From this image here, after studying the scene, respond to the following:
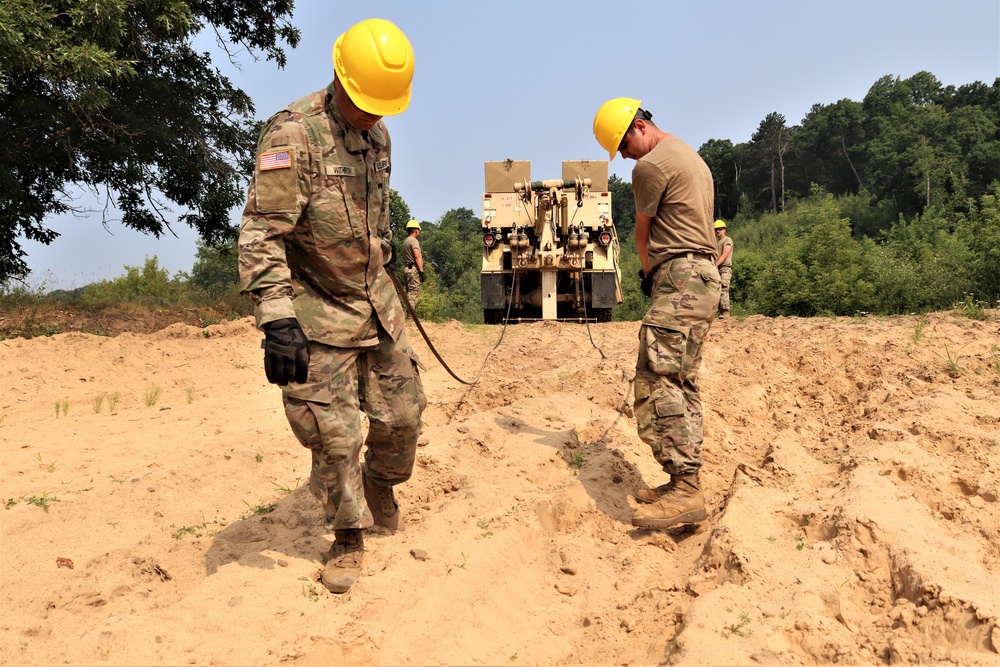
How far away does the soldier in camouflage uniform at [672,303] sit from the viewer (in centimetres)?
391

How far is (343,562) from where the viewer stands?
3.33 metres

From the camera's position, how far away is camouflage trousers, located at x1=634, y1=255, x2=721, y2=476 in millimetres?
3902

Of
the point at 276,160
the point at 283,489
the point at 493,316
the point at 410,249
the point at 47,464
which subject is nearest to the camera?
the point at 276,160

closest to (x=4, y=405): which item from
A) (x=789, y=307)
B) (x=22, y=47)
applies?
(x=22, y=47)

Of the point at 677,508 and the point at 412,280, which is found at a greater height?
the point at 412,280

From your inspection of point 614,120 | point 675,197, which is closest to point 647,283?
point 675,197

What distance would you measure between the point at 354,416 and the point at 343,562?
0.66 meters

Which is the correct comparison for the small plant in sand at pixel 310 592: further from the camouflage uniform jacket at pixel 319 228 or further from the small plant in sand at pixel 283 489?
the small plant in sand at pixel 283 489

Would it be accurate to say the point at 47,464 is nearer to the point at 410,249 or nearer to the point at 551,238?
the point at 410,249

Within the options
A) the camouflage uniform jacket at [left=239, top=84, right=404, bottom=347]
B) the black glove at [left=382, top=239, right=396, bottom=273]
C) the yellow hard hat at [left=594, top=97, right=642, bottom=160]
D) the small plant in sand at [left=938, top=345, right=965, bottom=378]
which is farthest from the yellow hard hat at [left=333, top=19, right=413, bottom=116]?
the small plant in sand at [left=938, top=345, right=965, bottom=378]

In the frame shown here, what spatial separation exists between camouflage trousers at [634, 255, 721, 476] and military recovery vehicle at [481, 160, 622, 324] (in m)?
9.01

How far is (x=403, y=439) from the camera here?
11.7 ft

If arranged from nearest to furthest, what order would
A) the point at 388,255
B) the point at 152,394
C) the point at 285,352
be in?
the point at 285,352 → the point at 388,255 → the point at 152,394

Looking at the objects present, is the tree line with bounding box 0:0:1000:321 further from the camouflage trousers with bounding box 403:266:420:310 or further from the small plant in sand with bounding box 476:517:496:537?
the small plant in sand with bounding box 476:517:496:537
